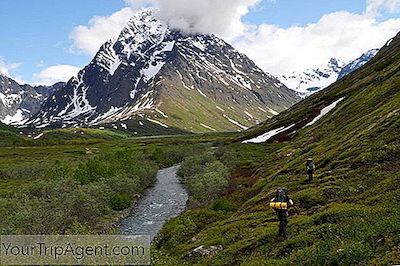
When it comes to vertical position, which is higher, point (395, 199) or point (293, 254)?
point (395, 199)

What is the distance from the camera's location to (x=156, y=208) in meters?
79.7

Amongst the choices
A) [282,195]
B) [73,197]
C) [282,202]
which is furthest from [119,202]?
[282,195]

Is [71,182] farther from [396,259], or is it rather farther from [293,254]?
[396,259]

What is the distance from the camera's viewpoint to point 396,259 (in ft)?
63.8

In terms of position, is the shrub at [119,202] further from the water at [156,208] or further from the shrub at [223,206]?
the shrub at [223,206]

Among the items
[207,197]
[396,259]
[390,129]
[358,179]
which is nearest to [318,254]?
[396,259]

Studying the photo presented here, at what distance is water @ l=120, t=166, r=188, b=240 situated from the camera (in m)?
65.6

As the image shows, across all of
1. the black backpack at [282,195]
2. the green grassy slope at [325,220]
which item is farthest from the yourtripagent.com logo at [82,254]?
the black backpack at [282,195]

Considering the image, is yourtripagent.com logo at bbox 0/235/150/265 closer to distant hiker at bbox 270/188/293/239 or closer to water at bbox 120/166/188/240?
distant hiker at bbox 270/188/293/239

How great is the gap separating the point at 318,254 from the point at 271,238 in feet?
25.1

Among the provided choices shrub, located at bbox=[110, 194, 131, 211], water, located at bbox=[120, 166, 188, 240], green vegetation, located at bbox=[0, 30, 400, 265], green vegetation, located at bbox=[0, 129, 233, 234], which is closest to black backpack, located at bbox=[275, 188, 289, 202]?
green vegetation, located at bbox=[0, 30, 400, 265]

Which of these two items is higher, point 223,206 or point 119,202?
point 119,202

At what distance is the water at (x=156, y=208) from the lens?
65.6 m

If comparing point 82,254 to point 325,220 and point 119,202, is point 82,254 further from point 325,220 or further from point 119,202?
point 119,202
